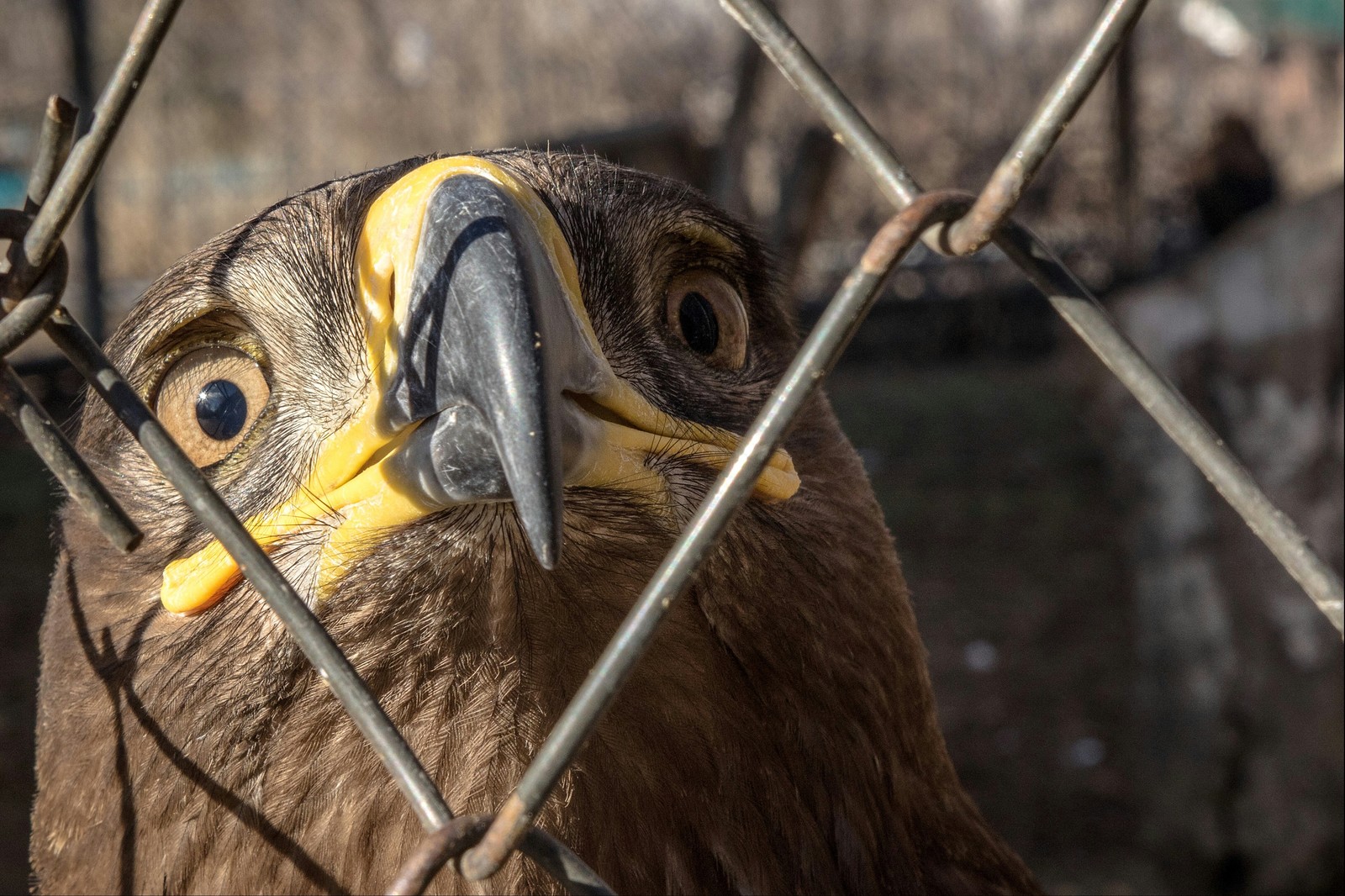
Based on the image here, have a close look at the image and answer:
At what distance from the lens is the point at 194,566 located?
5.78 ft

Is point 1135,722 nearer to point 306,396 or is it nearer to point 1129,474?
point 1129,474

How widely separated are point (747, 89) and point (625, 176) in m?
5.34

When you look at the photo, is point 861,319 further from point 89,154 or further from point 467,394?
point 89,154

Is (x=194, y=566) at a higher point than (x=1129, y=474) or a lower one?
higher

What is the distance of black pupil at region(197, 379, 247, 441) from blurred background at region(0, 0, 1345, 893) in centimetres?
69

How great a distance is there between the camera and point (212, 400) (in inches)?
74.0

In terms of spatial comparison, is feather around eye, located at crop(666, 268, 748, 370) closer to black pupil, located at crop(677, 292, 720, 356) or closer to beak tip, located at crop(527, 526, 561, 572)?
black pupil, located at crop(677, 292, 720, 356)

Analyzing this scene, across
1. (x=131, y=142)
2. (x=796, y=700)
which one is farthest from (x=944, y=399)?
(x=796, y=700)

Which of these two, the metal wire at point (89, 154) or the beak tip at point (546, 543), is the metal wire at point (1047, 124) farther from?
the metal wire at point (89, 154)

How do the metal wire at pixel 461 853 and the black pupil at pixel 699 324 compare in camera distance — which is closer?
the metal wire at pixel 461 853

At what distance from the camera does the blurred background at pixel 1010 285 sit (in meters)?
5.05

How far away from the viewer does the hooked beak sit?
135 cm

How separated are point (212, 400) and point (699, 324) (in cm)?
→ 75

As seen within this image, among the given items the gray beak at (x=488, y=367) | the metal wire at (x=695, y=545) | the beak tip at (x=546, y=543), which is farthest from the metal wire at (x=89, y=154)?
the metal wire at (x=695, y=545)
